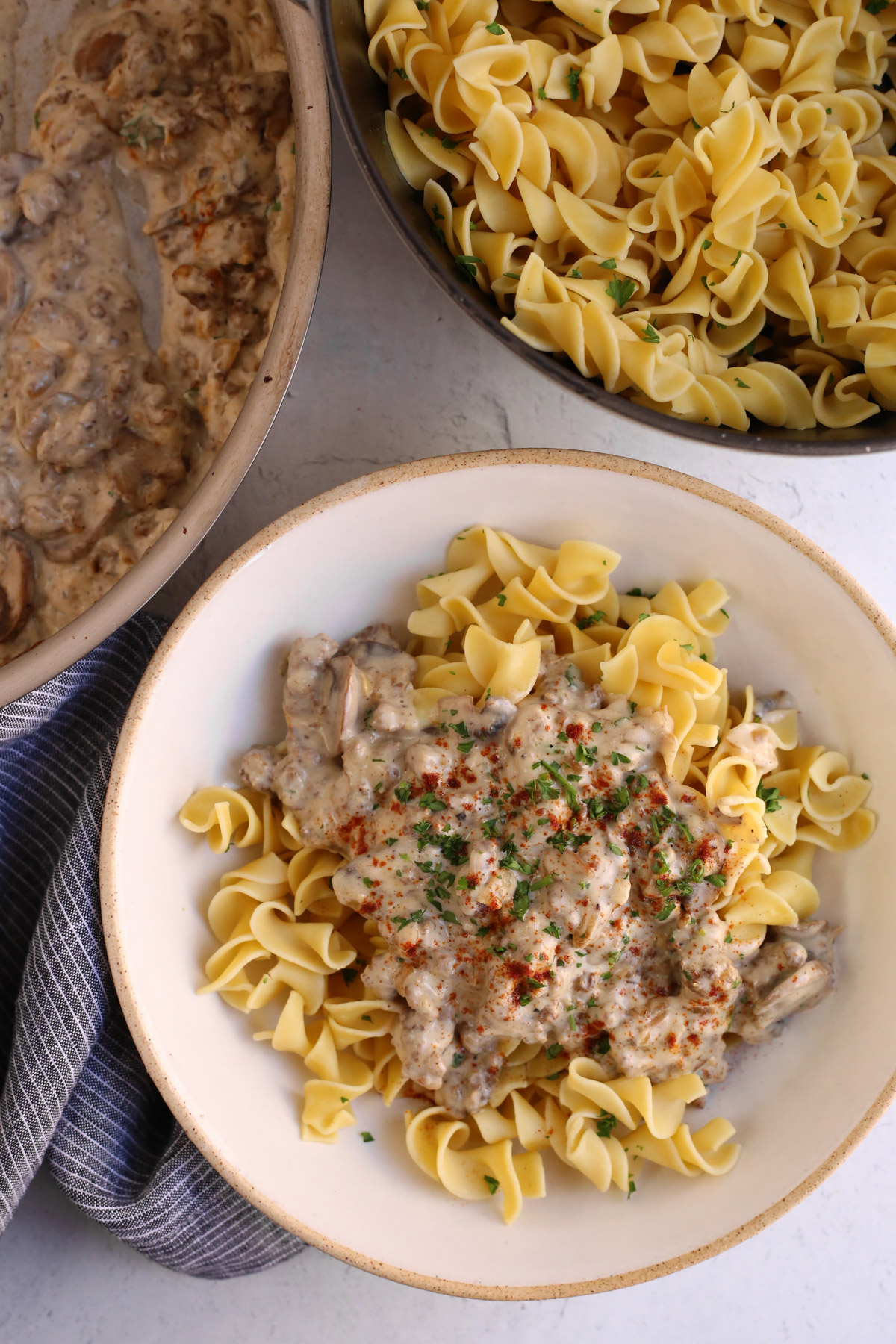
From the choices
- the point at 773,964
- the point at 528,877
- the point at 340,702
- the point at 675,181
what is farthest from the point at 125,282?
the point at 773,964

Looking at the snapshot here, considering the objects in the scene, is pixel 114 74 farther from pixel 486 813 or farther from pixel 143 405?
pixel 486 813

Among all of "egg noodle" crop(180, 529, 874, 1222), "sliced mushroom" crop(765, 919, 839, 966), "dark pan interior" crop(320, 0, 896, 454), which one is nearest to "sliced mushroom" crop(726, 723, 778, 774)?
"egg noodle" crop(180, 529, 874, 1222)

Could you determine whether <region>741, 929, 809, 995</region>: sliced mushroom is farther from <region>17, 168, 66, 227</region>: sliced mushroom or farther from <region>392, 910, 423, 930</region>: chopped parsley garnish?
<region>17, 168, 66, 227</region>: sliced mushroom

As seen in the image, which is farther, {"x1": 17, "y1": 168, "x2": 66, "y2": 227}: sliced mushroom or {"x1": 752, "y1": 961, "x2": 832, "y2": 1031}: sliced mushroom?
{"x1": 17, "y1": 168, "x2": 66, "y2": 227}: sliced mushroom

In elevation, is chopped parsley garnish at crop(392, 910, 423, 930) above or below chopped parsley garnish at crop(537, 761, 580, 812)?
below

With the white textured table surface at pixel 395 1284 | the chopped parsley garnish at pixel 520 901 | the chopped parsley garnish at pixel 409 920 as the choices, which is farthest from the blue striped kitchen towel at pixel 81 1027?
the chopped parsley garnish at pixel 520 901
